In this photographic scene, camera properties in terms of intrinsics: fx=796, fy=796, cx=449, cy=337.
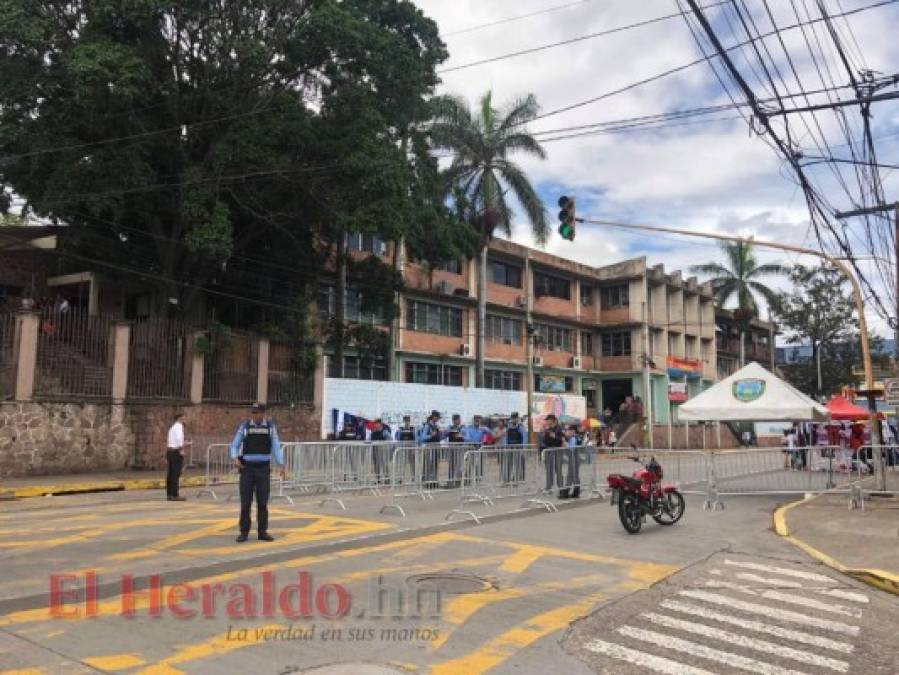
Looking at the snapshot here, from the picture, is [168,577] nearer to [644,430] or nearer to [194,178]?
[194,178]

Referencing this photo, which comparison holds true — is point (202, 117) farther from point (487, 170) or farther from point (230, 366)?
point (487, 170)

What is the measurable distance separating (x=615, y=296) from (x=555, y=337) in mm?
7181

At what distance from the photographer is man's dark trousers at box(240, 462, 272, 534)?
1022cm

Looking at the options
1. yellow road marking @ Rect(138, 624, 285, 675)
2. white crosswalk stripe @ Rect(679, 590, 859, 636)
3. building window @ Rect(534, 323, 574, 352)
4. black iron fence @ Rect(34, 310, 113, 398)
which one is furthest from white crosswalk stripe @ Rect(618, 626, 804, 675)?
building window @ Rect(534, 323, 574, 352)

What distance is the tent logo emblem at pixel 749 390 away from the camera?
18.7 m

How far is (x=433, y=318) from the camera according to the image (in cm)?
4091

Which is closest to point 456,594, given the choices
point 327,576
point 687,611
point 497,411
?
point 327,576

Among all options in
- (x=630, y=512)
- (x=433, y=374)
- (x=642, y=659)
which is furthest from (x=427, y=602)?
(x=433, y=374)

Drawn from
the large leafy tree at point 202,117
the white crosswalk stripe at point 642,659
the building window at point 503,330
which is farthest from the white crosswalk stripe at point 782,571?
the building window at point 503,330

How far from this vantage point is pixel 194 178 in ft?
75.2

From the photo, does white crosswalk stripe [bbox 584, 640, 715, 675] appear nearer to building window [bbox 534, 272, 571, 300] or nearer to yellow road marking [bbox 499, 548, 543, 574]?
yellow road marking [bbox 499, 548, 543, 574]

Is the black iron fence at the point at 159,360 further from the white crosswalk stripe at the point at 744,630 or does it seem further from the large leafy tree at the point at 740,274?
the large leafy tree at the point at 740,274

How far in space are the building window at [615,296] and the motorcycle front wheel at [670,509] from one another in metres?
42.5

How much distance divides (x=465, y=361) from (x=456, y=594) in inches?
1381
